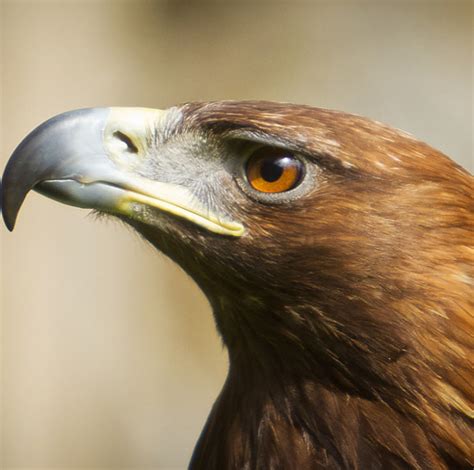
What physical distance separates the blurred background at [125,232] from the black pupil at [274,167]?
11.8 ft

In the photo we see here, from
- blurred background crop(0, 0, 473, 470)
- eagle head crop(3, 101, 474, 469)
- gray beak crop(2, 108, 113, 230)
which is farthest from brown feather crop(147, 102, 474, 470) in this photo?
blurred background crop(0, 0, 473, 470)

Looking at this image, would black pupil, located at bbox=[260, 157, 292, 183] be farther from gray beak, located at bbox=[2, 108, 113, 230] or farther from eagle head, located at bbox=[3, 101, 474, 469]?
gray beak, located at bbox=[2, 108, 113, 230]

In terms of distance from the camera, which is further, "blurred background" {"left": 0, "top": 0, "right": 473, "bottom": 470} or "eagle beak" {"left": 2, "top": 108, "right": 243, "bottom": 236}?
"blurred background" {"left": 0, "top": 0, "right": 473, "bottom": 470}

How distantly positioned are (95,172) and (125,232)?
3.60 metres

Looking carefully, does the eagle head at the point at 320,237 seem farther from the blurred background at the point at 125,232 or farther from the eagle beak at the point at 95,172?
the blurred background at the point at 125,232

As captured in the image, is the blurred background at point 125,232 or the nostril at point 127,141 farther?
the blurred background at point 125,232

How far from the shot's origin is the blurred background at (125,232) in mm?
5594

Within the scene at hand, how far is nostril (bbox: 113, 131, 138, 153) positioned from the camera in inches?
78.3

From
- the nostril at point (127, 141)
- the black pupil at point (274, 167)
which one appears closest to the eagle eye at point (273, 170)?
the black pupil at point (274, 167)

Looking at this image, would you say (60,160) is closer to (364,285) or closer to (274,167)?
(274,167)

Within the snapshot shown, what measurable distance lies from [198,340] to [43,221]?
1.10 m

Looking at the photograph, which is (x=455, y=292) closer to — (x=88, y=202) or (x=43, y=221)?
(x=88, y=202)

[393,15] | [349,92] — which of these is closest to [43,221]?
[349,92]

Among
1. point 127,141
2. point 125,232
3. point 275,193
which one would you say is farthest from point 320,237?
point 125,232
